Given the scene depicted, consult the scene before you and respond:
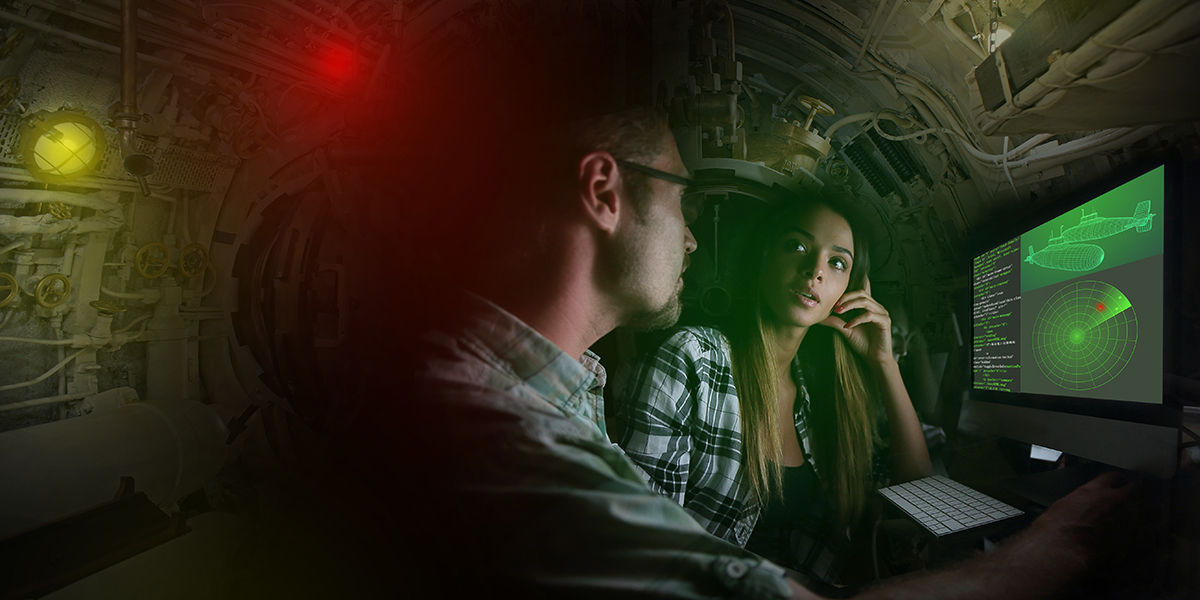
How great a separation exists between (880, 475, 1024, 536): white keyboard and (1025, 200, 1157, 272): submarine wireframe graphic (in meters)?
0.66

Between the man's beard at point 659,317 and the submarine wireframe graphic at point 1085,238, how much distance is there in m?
1.01

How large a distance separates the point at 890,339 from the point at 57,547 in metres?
2.42

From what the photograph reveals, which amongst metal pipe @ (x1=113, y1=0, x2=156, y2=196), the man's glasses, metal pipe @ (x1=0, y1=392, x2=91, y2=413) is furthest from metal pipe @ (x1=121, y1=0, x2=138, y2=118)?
the man's glasses

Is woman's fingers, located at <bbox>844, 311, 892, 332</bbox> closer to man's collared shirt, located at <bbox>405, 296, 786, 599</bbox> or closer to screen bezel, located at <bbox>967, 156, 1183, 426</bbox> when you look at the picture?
screen bezel, located at <bbox>967, 156, 1183, 426</bbox>

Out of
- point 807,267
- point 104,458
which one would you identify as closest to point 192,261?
point 104,458

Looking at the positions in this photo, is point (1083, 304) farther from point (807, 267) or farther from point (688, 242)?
point (688, 242)

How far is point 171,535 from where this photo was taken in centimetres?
133

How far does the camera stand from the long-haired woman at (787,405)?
4.38 feet

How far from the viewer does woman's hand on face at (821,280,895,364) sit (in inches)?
56.0

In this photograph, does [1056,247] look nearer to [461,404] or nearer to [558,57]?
[558,57]

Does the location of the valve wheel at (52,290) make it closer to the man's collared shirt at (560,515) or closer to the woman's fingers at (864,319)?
the man's collared shirt at (560,515)

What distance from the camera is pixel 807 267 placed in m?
1.38

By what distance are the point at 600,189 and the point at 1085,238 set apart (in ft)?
4.07

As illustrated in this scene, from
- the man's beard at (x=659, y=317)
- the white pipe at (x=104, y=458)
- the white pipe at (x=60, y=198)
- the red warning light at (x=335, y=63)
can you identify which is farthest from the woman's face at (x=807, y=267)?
the white pipe at (x=60, y=198)
